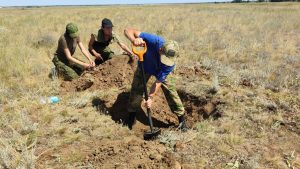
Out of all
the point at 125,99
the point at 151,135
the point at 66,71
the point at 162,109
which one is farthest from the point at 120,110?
the point at 66,71

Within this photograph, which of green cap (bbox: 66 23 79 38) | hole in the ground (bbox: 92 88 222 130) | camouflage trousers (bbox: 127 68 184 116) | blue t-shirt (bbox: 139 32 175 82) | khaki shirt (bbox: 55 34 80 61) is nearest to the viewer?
blue t-shirt (bbox: 139 32 175 82)

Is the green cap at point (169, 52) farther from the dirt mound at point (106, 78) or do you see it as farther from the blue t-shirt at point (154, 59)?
the dirt mound at point (106, 78)

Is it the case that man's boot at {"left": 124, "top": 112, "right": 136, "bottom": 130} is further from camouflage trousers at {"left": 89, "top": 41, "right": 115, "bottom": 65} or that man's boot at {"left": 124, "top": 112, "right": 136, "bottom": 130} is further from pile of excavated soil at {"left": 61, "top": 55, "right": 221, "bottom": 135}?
camouflage trousers at {"left": 89, "top": 41, "right": 115, "bottom": 65}

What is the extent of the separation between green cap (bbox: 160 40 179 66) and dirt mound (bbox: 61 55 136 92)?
221 cm

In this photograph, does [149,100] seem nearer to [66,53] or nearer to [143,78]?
[143,78]

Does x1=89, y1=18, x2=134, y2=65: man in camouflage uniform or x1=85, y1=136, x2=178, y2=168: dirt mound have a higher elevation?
x1=89, y1=18, x2=134, y2=65: man in camouflage uniform

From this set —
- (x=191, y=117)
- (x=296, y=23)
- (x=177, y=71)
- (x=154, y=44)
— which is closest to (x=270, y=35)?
(x=296, y=23)

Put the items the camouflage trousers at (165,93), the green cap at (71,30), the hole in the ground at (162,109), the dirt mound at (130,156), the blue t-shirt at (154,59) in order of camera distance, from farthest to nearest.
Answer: the green cap at (71,30), the hole in the ground at (162,109), the camouflage trousers at (165,93), the blue t-shirt at (154,59), the dirt mound at (130,156)

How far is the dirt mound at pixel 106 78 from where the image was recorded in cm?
645

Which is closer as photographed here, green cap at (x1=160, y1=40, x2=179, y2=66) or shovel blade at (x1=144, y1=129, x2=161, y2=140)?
green cap at (x1=160, y1=40, x2=179, y2=66)

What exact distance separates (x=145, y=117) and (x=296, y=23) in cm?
1250

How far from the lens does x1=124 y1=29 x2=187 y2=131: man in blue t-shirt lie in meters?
4.27

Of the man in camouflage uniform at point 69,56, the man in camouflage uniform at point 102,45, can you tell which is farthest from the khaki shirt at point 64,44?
the man in camouflage uniform at point 102,45

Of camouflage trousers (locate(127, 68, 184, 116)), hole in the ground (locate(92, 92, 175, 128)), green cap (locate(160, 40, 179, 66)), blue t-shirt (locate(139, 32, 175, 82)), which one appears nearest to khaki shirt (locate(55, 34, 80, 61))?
hole in the ground (locate(92, 92, 175, 128))
